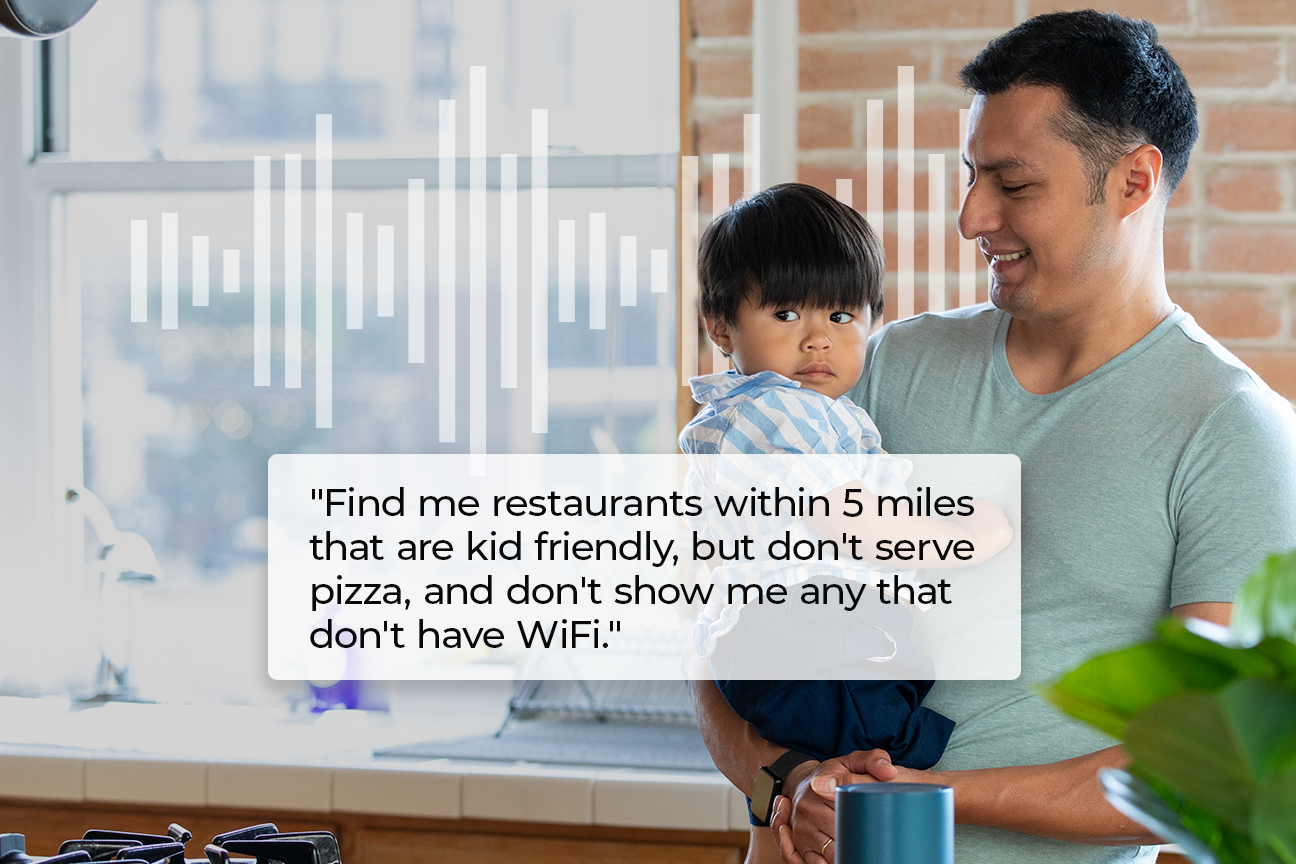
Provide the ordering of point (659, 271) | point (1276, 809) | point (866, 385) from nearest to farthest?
point (1276, 809) < point (866, 385) < point (659, 271)

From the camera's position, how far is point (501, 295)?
7.65 feet

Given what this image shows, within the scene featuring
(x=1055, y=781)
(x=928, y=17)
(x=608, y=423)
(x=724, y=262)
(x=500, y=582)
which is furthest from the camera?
(x=500, y=582)

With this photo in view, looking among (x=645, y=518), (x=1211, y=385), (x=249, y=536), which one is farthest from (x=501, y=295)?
(x=1211, y=385)

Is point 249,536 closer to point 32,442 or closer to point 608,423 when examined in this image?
point 32,442

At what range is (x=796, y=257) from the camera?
1255 millimetres

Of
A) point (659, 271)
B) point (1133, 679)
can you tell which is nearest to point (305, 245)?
point (659, 271)

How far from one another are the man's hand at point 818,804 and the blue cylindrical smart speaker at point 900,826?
1.45 feet

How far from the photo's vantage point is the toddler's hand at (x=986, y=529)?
4.04ft

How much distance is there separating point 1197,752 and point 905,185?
5.08 ft

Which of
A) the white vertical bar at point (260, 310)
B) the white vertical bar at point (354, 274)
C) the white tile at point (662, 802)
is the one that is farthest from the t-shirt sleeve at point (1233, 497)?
the white vertical bar at point (260, 310)

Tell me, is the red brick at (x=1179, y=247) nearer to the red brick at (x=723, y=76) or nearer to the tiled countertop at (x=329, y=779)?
the red brick at (x=723, y=76)

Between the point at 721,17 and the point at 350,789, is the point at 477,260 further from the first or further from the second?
the point at 350,789

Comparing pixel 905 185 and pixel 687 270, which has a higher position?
pixel 905 185

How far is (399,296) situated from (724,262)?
48.9 inches
